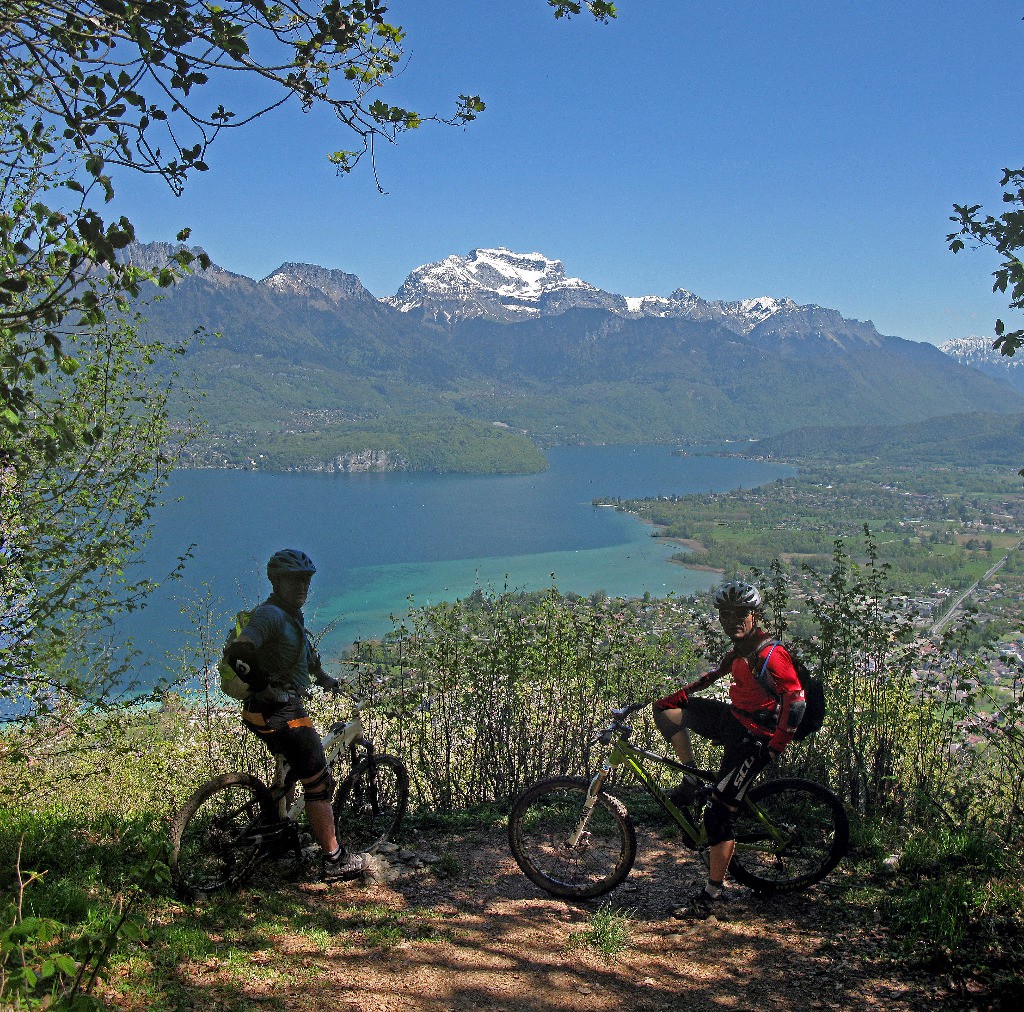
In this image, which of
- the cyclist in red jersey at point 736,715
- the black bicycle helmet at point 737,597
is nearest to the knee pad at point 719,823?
the cyclist in red jersey at point 736,715

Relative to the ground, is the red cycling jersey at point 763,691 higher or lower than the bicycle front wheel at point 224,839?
higher

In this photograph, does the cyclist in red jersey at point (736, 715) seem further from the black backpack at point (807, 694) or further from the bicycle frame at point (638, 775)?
the bicycle frame at point (638, 775)

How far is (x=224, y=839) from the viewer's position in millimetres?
4598

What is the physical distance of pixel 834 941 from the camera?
14.5ft

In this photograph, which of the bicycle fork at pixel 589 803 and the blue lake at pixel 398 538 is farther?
the blue lake at pixel 398 538

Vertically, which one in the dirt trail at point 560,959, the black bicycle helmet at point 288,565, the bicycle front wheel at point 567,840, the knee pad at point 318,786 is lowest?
the dirt trail at point 560,959

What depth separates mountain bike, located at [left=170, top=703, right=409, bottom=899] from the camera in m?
4.49

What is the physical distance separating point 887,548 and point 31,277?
236 ft

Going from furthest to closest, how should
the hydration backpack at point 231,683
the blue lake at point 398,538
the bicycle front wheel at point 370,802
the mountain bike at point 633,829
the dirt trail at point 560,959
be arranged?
the blue lake at point 398,538 → the bicycle front wheel at point 370,802 → the mountain bike at point 633,829 → the hydration backpack at point 231,683 → the dirt trail at point 560,959

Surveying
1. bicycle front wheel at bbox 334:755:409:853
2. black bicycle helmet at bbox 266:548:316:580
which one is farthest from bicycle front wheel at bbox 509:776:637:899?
black bicycle helmet at bbox 266:548:316:580

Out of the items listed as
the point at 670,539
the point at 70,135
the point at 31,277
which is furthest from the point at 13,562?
the point at 670,539

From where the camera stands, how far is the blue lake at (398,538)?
4819 centimetres

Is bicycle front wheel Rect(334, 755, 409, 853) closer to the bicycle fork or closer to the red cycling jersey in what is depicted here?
the bicycle fork

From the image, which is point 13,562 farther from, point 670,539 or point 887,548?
point 670,539
